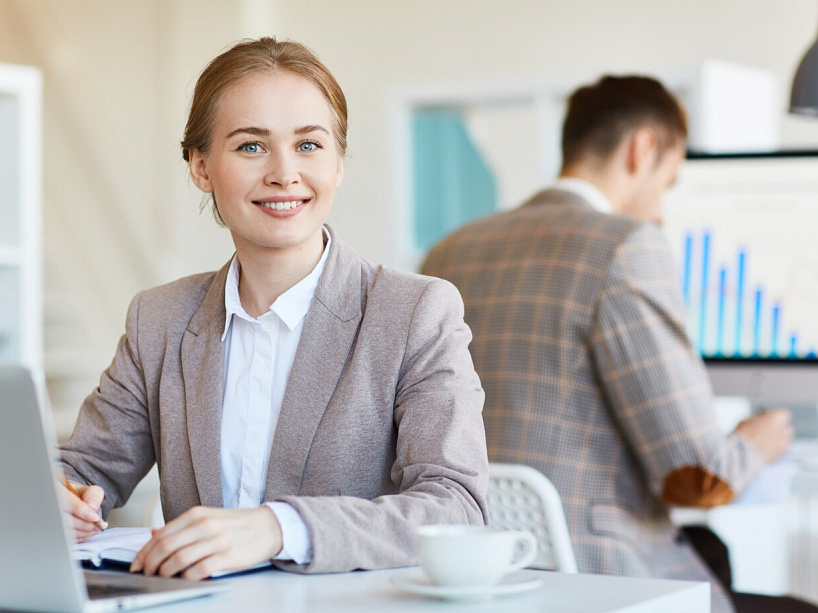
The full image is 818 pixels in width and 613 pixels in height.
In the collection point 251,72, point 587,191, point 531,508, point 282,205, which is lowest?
point 531,508

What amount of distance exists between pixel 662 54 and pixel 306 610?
3.97 m

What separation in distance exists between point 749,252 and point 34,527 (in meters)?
2.04

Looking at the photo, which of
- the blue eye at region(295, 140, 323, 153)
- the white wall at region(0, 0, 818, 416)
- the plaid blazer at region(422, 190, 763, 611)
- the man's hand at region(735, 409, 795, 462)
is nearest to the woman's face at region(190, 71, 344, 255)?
the blue eye at region(295, 140, 323, 153)

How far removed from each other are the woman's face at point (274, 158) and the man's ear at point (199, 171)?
0.06 m

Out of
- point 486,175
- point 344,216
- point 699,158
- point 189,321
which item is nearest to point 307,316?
point 189,321

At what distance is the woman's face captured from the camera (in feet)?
4.33

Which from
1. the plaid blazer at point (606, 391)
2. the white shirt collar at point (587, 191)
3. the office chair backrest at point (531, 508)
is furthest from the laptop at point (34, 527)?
the white shirt collar at point (587, 191)

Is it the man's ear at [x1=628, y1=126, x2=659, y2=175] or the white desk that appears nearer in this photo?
the white desk

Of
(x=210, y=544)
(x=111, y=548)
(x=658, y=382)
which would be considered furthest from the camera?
(x=658, y=382)

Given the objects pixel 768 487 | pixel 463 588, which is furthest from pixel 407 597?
pixel 768 487

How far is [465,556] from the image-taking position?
913 millimetres

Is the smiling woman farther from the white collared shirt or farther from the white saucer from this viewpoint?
the white saucer

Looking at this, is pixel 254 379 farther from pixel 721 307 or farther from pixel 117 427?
pixel 721 307

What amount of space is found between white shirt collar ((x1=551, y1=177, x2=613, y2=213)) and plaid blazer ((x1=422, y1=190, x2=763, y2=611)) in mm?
187
